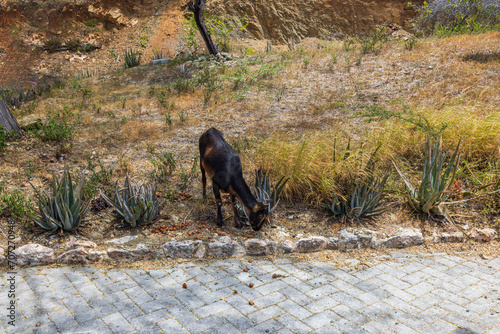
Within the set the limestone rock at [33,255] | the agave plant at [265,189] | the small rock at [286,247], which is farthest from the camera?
the agave plant at [265,189]

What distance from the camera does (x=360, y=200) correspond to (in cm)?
561

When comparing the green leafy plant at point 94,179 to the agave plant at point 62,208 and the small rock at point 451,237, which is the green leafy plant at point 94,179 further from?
the small rock at point 451,237

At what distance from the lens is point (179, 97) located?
35.0ft

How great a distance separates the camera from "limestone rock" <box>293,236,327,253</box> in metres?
5.12

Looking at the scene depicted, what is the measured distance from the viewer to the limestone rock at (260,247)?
5035mm

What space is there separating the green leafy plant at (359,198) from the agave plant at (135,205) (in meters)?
2.60

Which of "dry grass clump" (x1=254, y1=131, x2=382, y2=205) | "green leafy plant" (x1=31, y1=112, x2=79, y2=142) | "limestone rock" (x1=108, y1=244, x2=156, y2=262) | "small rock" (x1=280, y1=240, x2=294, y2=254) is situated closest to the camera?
"limestone rock" (x1=108, y1=244, x2=156, y2=262)

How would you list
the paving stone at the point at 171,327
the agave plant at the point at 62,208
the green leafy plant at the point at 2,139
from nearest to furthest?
the paving stone at the point at 171,327
the agave plant at the point at 62,208
the green leafy plant at the point at 2,139

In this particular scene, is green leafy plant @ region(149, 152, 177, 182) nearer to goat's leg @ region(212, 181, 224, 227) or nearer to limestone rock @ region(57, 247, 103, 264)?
goat's leg @ region(212, 181, 224, 227)

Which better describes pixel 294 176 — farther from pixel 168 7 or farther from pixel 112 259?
pixel 168 7

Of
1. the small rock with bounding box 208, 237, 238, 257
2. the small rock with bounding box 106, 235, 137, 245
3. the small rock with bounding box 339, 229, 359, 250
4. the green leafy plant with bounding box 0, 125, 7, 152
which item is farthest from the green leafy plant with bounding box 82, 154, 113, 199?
the small rock with bounding box 339, 229, 359, 250

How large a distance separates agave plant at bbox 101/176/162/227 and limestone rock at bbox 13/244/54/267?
101cm

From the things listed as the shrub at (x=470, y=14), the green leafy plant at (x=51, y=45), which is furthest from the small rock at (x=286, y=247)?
the green leafy plant at (x=51, y=45)

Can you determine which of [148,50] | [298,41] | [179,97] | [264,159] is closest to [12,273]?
[264,159]
